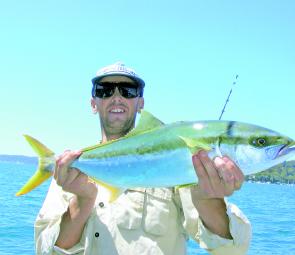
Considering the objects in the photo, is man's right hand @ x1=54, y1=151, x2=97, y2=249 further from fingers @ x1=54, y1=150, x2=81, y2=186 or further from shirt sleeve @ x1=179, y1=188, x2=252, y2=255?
shirt sleeve @ x1=179, y1=188, x2=252, y2=255

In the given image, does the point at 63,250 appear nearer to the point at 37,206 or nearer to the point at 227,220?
the point at 227,220

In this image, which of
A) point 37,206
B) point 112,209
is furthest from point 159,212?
point 37,206

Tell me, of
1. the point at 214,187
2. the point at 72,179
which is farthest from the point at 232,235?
the point at 72,179

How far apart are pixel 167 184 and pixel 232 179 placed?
0.64 metres

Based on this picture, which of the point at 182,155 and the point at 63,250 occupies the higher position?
the point at 182,155

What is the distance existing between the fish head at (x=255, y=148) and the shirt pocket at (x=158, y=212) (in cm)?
160

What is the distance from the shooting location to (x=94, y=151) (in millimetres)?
4926

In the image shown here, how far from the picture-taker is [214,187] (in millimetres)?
4719

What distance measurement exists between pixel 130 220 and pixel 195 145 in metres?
1.77

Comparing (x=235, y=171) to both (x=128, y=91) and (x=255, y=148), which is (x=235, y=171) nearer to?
(x=255, y=148)

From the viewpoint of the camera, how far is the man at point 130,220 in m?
5.25

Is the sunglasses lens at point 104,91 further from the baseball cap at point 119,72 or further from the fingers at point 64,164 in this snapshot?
the fingers at point 64,164

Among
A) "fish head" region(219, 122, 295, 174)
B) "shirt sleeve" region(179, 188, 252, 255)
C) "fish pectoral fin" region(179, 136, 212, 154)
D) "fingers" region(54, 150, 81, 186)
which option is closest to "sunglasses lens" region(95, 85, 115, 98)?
"fingers" region(54, 150, 81, 186)

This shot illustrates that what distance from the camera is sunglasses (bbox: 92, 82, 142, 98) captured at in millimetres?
6266
